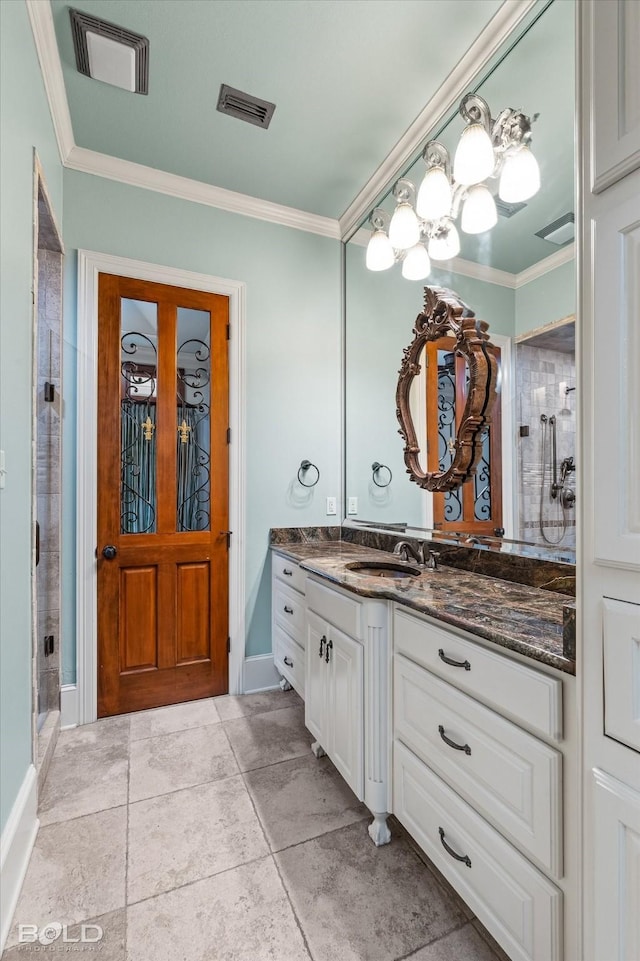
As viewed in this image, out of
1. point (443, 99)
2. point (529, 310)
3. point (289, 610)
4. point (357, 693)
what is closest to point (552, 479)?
point (529, 310)

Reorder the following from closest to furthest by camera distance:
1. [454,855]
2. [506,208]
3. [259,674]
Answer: [454,855] → [506,208] → [259,674]

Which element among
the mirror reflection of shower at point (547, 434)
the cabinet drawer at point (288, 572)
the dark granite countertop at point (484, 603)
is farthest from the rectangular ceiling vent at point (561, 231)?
the cabinet drawer at point (288, 572)

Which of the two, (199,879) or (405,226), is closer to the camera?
(199,879)

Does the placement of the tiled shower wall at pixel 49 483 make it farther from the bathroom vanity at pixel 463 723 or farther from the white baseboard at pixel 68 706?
the bathroom vanity at pixel 463 723

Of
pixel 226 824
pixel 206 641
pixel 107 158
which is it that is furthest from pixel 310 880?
pixel 107 158

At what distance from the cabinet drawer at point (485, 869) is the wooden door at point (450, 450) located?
95cm

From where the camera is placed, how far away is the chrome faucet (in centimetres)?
198

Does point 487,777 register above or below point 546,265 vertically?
below

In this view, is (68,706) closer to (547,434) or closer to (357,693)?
(357,693)

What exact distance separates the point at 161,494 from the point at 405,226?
1892 millimetres

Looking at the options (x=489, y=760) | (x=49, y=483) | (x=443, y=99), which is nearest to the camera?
(x=489, y=760)

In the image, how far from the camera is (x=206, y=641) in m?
2.57

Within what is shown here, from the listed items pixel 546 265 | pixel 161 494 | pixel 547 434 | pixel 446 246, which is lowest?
pixel 161 494

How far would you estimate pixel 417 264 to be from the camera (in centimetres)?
223
